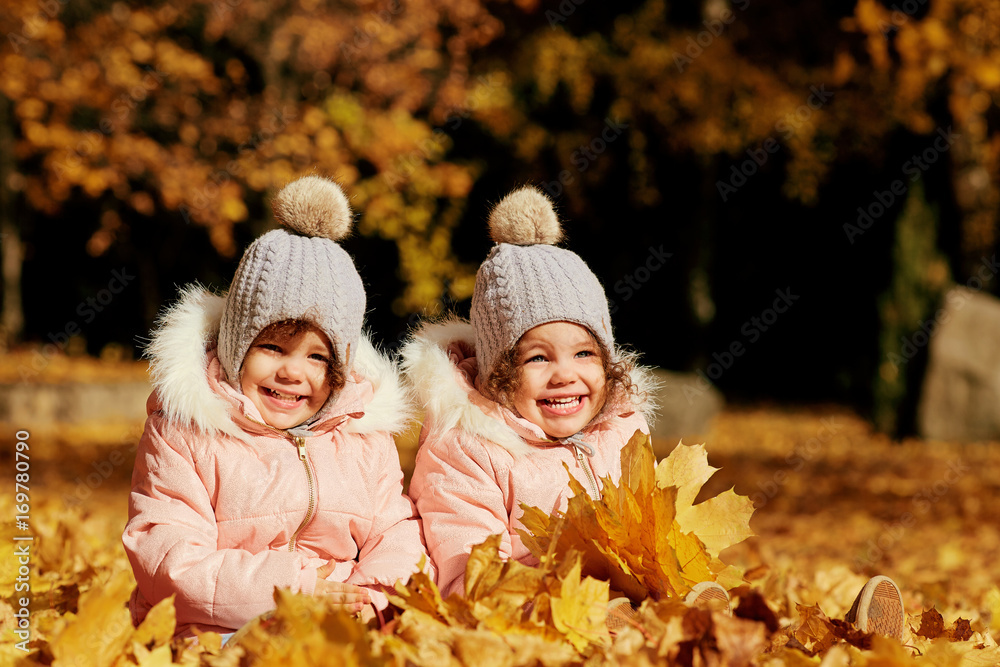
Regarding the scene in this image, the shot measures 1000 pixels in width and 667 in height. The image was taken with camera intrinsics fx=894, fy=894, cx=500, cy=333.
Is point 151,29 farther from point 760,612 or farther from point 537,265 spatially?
point 760,612

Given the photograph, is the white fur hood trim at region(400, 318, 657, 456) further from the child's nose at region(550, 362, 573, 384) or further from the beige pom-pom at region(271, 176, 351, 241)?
the beige pom-pom at region(271, 176, 351, 241)

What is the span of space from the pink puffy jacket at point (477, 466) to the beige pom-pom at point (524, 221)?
0.36m

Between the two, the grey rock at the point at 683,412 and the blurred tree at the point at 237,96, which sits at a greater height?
the blurred tree at the point at 237,96

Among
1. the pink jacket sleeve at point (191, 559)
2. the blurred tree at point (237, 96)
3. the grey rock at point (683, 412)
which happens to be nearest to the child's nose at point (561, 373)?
the pink jacket sleeve at point (191, 559)

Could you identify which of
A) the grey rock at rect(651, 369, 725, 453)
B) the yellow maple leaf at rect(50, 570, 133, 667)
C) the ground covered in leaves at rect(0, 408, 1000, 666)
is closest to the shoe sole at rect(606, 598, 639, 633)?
the ground covered in leaves at rect(0, 408, 1000, 666)

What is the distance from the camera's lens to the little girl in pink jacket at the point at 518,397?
2137 mm

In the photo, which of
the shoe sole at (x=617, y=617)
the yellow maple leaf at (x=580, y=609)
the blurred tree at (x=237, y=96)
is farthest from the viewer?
the blurred tree at (x=237, y=96)

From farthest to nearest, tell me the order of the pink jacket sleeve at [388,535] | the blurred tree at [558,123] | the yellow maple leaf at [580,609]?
the blurred tree at [558,123] → the pink jacket sleeve at [388,535] → the yellow maple leaf at [580,609]

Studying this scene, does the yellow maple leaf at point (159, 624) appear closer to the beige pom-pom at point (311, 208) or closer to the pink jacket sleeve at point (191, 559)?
the pink jacket sleeve at point (191, 559)

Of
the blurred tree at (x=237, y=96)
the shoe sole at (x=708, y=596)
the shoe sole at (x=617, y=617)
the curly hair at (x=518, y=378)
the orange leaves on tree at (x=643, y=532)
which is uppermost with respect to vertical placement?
the blurred tree at (x=237, y=96)

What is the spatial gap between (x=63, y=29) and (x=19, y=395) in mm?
4852

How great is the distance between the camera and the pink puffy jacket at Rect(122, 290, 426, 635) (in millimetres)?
1914

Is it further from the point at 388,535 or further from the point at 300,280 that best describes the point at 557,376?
the point at 300,280

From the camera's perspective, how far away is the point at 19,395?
10227 millimetres
